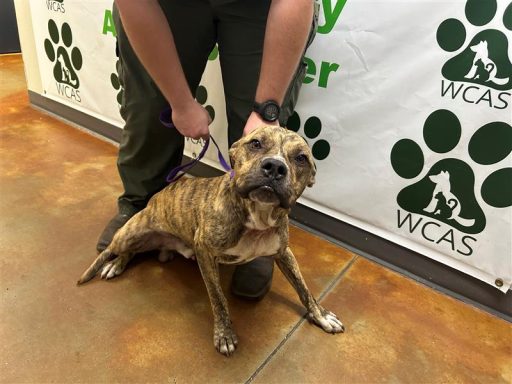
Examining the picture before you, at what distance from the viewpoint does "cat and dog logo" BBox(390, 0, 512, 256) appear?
5.83 ft

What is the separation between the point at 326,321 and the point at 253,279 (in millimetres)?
390

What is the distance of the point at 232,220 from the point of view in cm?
163

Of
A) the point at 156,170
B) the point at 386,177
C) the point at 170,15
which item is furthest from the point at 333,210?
the point at 170,15

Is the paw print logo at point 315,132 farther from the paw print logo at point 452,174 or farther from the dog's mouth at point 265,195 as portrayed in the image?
the dog's mouth at point 265,195

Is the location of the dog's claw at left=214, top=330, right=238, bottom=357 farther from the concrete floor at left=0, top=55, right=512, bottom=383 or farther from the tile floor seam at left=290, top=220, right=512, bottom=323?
the tile floor seam at left=290, top=220, right=512, bottom=323

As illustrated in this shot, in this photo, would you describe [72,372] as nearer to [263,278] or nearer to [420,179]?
[263,278]

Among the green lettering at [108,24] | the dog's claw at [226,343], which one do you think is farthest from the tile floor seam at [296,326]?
the green lettering at [108,24]

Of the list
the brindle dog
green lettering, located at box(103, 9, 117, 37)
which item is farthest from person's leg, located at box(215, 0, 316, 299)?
green lettering, located at box(103, 9, 117, 37)

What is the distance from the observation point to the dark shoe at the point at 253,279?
6.67ft

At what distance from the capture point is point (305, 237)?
257 centimetres

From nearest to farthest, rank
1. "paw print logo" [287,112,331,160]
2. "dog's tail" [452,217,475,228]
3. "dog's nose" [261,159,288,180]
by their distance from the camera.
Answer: "dog's nose" [261,159,288,180]
"dog's tail" [452,217,475,228]
"paw print logo" [287,112,331,160]

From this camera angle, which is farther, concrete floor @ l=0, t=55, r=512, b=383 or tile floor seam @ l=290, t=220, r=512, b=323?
tile floor seam @ l=290, t=220, r=512, b=323

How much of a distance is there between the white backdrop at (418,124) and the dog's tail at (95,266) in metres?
1.16

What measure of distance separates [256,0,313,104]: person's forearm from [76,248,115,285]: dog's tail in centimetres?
110
